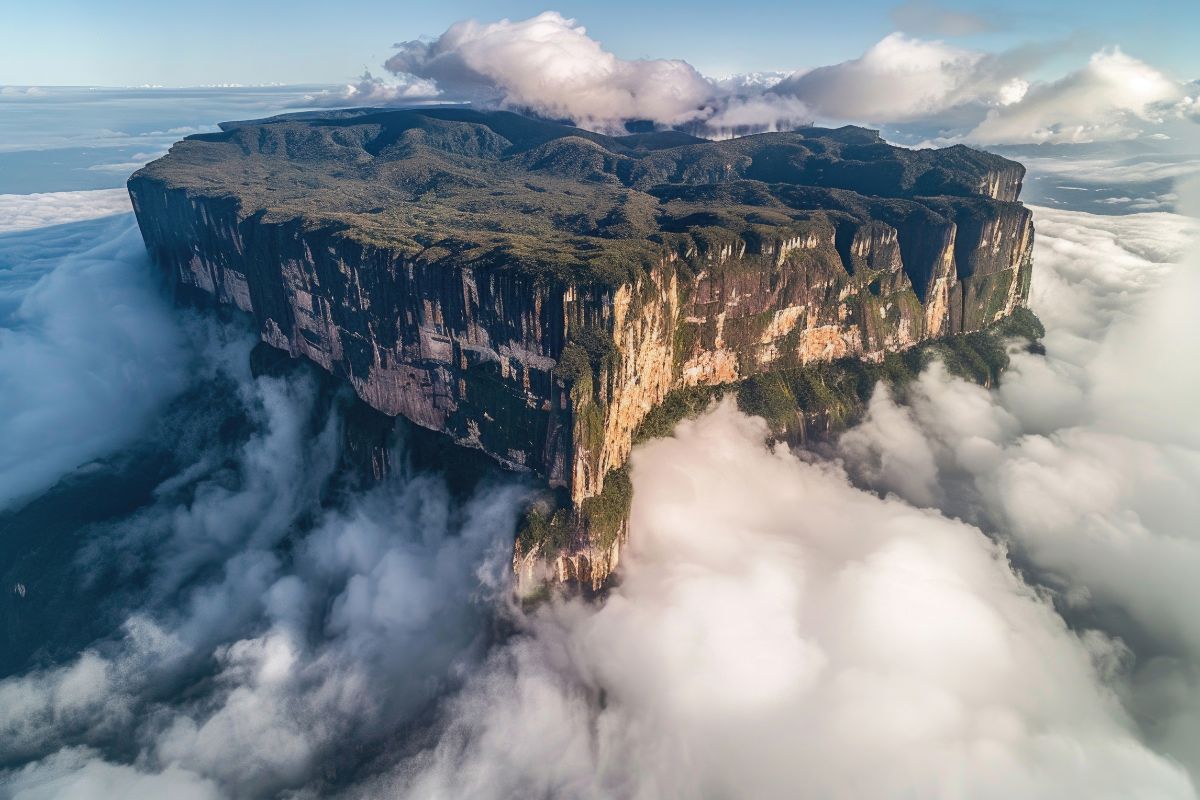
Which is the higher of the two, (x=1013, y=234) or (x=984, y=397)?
(x=1013, y=234)

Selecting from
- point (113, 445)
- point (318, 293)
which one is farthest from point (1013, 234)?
point (113, 445)

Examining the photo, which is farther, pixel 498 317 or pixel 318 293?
pixel 318 293

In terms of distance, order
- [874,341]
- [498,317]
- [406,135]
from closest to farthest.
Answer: [498,317] → [874,341] → [406,135]

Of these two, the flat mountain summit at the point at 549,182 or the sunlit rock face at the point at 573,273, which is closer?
the sunlit rock face at the point at 573,273

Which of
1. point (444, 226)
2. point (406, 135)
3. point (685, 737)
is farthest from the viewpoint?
point (406, 135)

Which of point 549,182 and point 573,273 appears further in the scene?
point 549,182

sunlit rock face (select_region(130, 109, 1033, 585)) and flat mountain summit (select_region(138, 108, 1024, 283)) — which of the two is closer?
sunlit rock face (select_region(130, 109, 1033, 585))

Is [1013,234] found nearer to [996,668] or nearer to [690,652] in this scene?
[996,668]

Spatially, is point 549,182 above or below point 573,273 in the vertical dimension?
above
